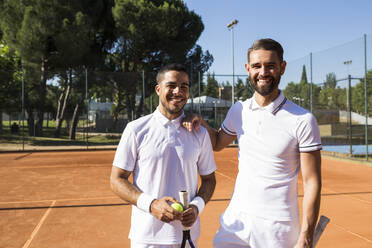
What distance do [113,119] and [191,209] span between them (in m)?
18.8

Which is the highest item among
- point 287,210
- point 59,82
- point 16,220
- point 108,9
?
point 108,9

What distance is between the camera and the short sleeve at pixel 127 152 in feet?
6.16

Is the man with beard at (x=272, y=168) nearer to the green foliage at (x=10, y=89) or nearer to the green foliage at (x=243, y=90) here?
the green foliage at (x=243, y=90)

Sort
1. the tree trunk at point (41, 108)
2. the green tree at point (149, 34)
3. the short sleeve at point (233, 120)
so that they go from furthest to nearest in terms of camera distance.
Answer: the green tree at point (149, 34) → the tree trunk at point (41, 108) → the short sleeve at point (233, 120)

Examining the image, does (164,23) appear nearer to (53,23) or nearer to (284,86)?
(53,23)

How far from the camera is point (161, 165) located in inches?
73.8

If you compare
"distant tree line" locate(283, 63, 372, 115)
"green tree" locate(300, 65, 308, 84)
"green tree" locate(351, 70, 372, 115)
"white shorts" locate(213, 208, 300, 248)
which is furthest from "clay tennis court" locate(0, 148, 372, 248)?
"green tree" locate(300, 65, 308, 84)

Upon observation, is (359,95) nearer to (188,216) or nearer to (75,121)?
(188,216)

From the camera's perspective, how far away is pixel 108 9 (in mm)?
22000

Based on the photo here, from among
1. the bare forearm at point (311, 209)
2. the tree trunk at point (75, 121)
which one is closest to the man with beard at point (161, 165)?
the bare forearm at point (311, 209)

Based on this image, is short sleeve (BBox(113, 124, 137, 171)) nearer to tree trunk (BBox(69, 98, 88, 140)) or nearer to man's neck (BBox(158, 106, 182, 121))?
man's neck (BBox(158, 106, 182, 121))

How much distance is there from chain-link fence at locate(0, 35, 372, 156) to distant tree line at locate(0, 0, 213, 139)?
3.2 inches

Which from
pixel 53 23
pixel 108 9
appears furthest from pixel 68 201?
pixel 108 9

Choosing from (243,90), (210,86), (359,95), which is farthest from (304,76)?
(210,86)
